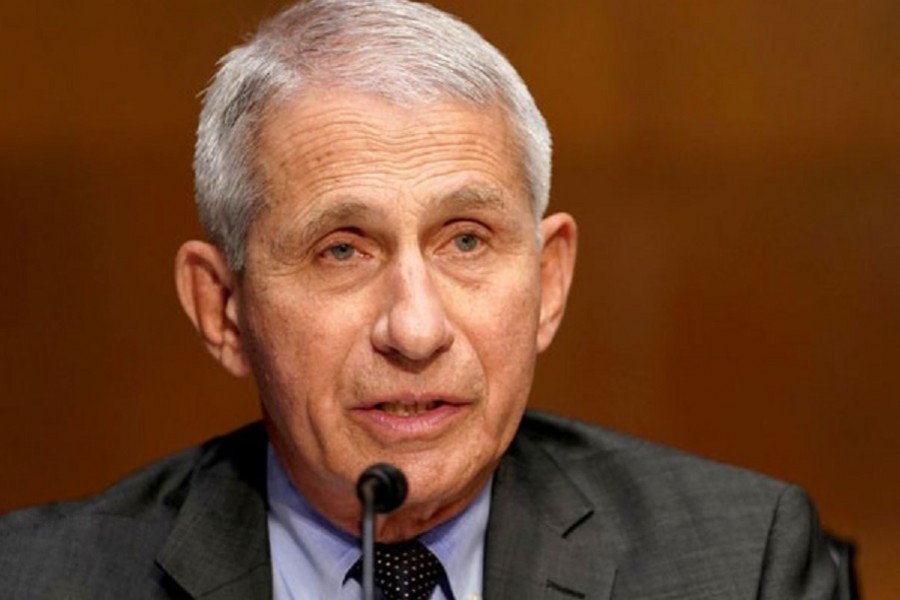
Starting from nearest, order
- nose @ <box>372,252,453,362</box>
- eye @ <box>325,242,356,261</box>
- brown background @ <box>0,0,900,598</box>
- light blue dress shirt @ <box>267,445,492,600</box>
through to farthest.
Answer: nose @ <box>372,252,453,362</box> < eye @ <box>325,242,356,261</box> < light blue dress shirt @ <box>267,445,492,600</box> < brown background @ <box>0,0,900,598</box>

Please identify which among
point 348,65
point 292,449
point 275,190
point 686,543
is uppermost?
point 348,65

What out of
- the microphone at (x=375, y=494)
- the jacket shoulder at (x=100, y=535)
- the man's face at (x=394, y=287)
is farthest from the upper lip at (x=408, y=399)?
the jacket shoulder at (x=100, y=535)

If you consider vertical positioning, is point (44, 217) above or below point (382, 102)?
below

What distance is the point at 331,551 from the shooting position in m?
2.50

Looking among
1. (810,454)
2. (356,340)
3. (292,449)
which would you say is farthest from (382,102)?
(810,454)

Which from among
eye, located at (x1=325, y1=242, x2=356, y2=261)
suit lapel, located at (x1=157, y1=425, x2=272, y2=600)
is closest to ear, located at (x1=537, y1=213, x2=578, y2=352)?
eye, located at (x1=325, y1=242, x2=356, y2=261)

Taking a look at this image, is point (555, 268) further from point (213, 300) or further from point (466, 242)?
point (213, 300)

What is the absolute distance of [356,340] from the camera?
2.30 meters

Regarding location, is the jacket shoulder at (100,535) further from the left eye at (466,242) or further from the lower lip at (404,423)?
the left eye at (466,242)

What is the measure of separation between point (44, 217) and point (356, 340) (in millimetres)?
1565

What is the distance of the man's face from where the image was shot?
7.51 ft

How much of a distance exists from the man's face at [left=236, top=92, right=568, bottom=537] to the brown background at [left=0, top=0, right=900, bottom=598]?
123cm

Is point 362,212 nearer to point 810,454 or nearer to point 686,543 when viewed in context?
point 686,543

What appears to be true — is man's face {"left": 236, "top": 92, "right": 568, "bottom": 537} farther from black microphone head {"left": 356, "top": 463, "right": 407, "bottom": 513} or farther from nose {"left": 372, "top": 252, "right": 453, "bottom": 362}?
black microphone head {"left": 356, "top": 463, "right": 407, "bottom": 513}
